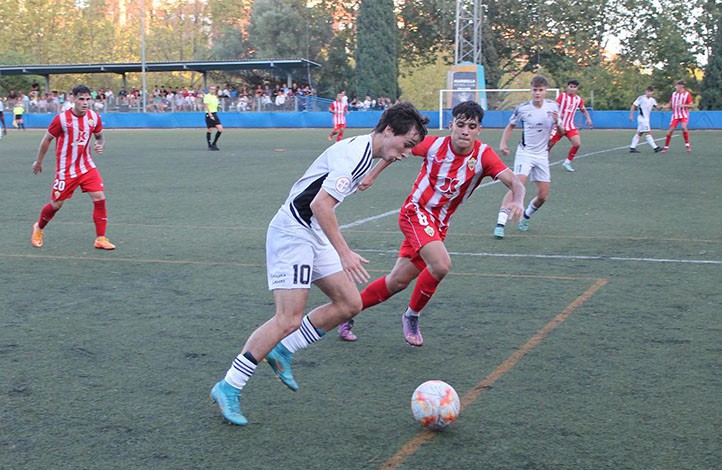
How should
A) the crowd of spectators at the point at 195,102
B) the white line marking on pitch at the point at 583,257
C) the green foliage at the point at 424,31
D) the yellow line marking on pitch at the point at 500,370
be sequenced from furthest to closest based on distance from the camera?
1. the green foliage at the point at 424,31
2. the crowd of spectators at the point at 195,102
3. the white line marking on pitch at the point at 583,257
4. the yellow line marking on pitch at the point at 500,370

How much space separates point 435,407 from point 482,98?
40.3 metres

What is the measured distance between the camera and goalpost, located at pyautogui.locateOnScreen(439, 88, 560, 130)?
41906 millimetres

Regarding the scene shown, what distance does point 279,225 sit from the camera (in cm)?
483

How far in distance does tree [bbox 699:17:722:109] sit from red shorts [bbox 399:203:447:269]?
43703 millimetres

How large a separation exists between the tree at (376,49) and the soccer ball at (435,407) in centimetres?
5617

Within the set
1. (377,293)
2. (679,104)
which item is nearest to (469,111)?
(377,293)

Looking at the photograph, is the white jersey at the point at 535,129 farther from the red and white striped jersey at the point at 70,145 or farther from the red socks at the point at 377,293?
the red socks at the point at 377,293

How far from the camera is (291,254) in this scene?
4.75 m

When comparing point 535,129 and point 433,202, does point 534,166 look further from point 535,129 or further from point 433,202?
point 433,202

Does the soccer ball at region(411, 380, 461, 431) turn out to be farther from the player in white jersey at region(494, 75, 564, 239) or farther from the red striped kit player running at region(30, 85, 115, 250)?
the player in white jersey at region(494, 75, 564, 239)

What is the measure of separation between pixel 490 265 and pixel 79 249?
4.74 m

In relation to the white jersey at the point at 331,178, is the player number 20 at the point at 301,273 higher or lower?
lower

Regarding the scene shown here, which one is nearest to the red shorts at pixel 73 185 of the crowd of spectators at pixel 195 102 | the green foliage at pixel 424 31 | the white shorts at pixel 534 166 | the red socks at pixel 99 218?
the red socks at pixel 99 218

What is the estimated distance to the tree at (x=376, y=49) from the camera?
59938mm
